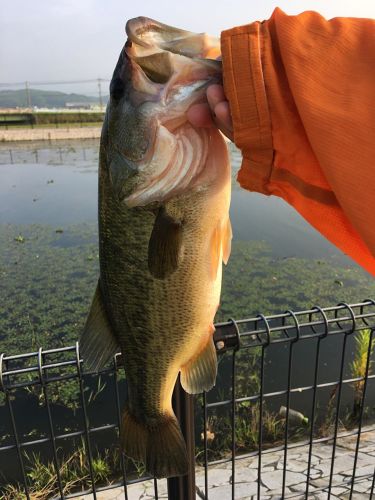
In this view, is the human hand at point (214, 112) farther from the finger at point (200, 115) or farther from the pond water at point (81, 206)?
the pond water at point (81, 206)

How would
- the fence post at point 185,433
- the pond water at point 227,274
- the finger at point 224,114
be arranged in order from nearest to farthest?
the finger at point 224,114, the fence post at point 185,433, the pond water at point 227,274

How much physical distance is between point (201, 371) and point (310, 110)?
116cm

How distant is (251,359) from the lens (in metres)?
5.47

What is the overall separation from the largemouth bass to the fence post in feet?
0.64

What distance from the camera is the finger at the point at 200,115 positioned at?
1.34 meters

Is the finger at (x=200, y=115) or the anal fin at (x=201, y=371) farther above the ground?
the finger at (x=200, y=115)

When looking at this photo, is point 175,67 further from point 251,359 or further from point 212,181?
point 251,359

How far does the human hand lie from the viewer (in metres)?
1.24

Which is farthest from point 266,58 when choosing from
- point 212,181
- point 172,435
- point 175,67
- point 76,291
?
point 76,291

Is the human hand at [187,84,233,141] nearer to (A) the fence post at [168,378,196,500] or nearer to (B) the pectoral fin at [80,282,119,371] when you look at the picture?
(B) the pectoral fin at [80,282,119,371]

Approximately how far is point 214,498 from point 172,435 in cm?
145

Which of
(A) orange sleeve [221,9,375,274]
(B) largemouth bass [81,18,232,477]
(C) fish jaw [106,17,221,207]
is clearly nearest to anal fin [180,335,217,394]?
(B) largemouth bass [81,18,232,477]

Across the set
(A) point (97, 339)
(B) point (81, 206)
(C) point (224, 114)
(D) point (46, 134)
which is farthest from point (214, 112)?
(D) point (46, 134)

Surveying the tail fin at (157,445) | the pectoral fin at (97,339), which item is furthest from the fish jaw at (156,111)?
the tail fin at (157,445)
